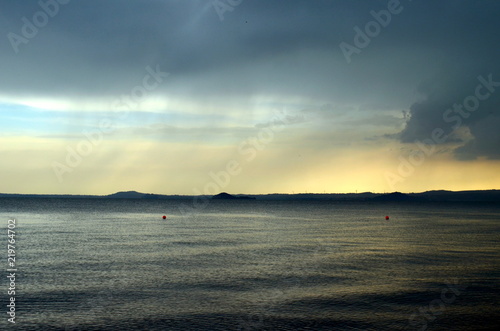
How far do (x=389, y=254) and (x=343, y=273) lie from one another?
1637 centimetres

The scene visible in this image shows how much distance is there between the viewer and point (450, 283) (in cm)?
3575

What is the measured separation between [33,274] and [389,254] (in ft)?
128

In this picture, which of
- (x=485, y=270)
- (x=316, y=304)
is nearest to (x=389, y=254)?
(x=485, y=270)

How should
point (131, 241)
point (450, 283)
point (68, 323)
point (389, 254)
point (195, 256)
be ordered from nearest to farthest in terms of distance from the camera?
point (68, 323)
point (450, 283)
point (195, 256)
point (389, 254)
point (131, 241)

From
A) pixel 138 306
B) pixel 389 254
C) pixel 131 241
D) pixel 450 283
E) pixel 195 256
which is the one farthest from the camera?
pixel 131 241

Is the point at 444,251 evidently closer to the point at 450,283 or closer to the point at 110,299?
the point at 450,283

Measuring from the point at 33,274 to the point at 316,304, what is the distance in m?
24.2

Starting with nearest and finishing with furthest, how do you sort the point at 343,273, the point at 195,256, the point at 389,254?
the point at 343,273 → the point at 195,256 → the point at 389,254

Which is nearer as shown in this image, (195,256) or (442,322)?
(442,322)

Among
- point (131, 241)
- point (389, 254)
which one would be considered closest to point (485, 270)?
point (389, 254)

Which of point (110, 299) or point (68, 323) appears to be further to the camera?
point (110, 299)

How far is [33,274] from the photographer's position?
121ft

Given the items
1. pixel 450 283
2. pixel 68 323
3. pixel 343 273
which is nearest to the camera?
pixel 68 323

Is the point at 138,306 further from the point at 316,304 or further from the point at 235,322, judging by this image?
the point at 316,304
